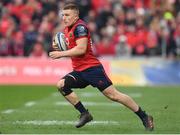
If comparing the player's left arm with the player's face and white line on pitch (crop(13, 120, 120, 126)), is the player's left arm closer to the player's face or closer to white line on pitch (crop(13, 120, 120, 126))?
the player's face

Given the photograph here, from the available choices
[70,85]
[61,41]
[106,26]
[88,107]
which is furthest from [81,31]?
[106,26]

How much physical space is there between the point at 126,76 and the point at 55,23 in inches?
151

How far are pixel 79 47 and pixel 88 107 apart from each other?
4.98 metres

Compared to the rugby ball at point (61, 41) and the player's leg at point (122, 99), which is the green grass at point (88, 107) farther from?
the rugby ball at point (61, 41)

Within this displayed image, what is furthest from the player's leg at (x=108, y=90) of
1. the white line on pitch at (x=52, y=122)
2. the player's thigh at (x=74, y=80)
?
the white line on pitch at (x=52, y=122)

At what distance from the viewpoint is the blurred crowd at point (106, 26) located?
75.7ft

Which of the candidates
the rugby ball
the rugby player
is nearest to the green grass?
the rugby player

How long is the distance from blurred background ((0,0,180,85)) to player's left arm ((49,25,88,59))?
1233cm

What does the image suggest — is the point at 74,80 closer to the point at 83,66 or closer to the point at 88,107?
the point at 83,66

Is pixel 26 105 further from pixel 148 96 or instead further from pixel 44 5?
pixel 44 5

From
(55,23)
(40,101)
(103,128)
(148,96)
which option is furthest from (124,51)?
(103,128)

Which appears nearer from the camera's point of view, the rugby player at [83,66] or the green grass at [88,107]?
the rugby player at [83,66]

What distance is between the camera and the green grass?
33.3 ft

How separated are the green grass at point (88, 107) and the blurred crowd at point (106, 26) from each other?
2.67 metres
